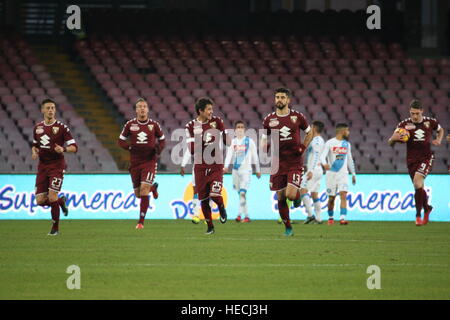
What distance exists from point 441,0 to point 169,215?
16488 millimetres

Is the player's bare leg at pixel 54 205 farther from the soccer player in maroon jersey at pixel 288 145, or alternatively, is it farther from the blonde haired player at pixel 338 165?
the blonde haired player at pixel 338 165

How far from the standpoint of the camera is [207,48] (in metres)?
30.2

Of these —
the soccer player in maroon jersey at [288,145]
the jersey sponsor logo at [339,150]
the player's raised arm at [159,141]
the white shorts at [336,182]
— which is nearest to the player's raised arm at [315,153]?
the jersey sponsor logo at [339,150]

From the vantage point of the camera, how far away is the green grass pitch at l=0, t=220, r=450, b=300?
27.3 ft

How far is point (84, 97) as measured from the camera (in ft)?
92.8

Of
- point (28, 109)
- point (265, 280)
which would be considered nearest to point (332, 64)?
point (28, 109)

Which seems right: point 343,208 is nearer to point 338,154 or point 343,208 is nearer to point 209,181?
point 338,154

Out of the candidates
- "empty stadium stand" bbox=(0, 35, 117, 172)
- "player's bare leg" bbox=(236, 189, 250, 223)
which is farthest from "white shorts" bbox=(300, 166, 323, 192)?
"empty stadium stand" bbox=(0, 35, 117, 172)

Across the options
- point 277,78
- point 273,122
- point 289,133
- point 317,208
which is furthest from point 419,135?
point 277,78

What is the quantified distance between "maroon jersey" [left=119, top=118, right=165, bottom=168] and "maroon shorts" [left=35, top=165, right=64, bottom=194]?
2250 mm

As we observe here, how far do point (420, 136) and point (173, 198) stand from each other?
6585mm

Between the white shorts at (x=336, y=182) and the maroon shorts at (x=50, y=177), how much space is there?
22.2ft

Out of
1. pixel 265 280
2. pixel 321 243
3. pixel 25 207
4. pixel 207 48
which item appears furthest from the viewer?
pixel 207 48

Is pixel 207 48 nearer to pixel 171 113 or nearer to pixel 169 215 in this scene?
pixel 171 113
